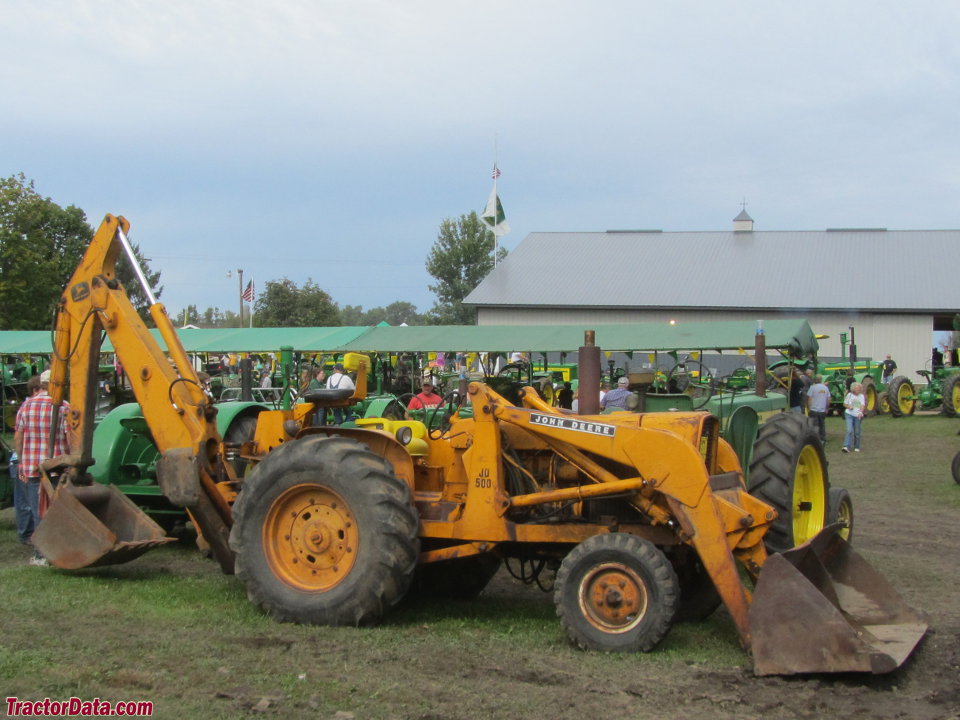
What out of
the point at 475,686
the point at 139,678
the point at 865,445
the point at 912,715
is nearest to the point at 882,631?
the point at 912,715

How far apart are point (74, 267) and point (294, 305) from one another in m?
23.2

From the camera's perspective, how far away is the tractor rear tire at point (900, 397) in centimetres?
2802

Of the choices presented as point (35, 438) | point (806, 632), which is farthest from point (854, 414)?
point (35, 438)

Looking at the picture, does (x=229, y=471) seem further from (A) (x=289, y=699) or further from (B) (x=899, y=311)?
(B) (x=899, y=311)

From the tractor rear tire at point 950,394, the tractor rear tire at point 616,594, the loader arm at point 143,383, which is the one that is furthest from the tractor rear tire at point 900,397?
the tractor rear tire at point 616,594

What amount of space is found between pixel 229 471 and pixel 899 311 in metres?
40.5

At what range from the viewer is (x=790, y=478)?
24.0 ft

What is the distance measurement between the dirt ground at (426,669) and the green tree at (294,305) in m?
53.1

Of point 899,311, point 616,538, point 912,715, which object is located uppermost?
point 899,311

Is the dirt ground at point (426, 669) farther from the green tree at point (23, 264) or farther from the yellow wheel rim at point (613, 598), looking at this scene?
the green tree at point (23, 264)

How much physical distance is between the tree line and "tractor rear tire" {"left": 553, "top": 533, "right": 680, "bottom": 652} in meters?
8.56

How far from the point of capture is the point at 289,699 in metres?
5.13

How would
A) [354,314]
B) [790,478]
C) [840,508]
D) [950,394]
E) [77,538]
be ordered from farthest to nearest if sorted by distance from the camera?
[354,314], [950,394], [840,508], [77,538], [790,478]

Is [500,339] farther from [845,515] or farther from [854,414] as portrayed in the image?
[845,515]
